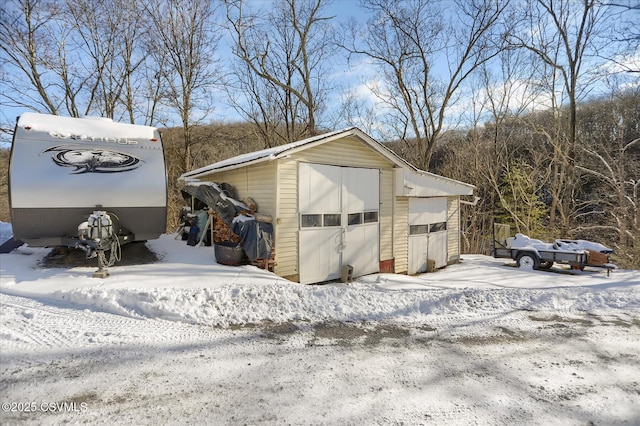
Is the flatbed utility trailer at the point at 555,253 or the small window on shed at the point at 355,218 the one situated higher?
the small window on shed at the point at 355,218

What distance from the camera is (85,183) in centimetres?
623

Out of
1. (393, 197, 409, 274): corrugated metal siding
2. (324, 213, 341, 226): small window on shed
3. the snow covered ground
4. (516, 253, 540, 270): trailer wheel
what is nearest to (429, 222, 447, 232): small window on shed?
(393, 197, 409, 274): corrugated metal siding

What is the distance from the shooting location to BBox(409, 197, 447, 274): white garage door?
10.6 m

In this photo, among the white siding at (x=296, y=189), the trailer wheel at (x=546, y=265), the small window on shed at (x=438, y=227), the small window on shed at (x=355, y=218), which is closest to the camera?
the white siding at (x=296, y=189)

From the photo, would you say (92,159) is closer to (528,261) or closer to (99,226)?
(99,226)

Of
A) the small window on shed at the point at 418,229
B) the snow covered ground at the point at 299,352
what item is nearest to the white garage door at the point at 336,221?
the small window on shed at the point at 418,229

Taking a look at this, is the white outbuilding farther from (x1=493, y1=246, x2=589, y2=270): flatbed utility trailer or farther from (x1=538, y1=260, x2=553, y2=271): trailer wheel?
(x1=538, y1=260, x2=553, y2=271): trailer wheel

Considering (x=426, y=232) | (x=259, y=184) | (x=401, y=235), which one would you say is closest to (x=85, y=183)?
(x=259, y=184)

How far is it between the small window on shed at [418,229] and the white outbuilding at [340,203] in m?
0.03

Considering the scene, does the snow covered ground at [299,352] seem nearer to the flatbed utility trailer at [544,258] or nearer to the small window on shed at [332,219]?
the small window on shed at [332,219]

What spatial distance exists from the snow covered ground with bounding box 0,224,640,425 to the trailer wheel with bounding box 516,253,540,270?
5.49m

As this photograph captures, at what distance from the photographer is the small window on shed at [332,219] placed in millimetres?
8188

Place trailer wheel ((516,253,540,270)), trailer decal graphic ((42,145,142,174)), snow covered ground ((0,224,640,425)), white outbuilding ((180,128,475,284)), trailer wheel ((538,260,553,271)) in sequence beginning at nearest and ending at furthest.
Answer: snow covered ground ((0,224,640,425)), trailer decal graphic ((42,145,142,174)), white outbuilding ((180,128,475,284)), trailer wheel ((516,253,540,270)), trailer wheel ((538,260,553,271))

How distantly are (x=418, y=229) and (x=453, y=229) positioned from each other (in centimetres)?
260
